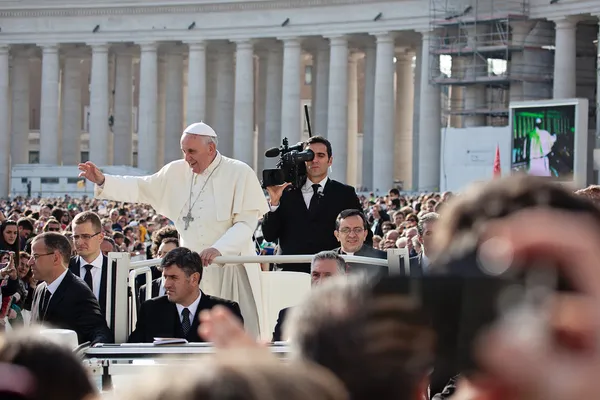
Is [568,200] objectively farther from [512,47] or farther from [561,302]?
[512,47]

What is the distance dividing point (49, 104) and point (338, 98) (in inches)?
940

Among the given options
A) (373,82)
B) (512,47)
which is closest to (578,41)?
(512,47)

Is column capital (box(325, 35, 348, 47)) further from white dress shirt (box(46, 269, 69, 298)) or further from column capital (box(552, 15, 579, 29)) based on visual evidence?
white dress shirt (box(46, 269, 69, 298))

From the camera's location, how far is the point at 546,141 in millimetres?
67312

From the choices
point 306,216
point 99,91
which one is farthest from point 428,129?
point 306,216

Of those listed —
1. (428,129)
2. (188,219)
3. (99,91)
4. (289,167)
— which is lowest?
(188,219)

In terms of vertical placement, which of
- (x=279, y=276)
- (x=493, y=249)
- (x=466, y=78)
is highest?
(x=466, y=78)

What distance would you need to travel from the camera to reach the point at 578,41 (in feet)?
295

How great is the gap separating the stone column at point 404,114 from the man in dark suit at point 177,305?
95.9m

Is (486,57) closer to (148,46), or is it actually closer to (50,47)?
(148,46)

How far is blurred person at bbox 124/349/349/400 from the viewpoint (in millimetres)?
2049

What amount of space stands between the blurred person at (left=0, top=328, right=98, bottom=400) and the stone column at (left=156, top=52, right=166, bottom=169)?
105 metres

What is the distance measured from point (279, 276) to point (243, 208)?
2462 mm

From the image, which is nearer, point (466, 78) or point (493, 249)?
point (493, 249)
